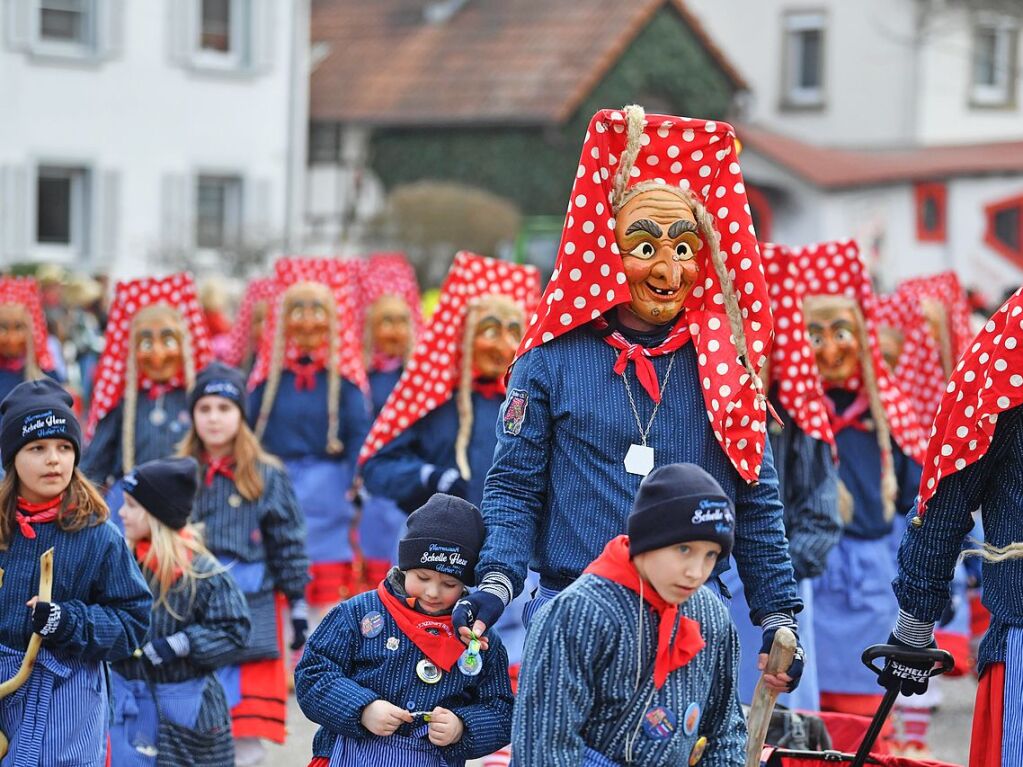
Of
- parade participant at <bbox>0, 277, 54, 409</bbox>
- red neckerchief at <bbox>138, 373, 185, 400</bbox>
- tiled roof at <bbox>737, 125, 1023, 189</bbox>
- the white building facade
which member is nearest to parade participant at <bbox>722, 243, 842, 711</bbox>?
red neckerchief at <bbox>138, 373, 185, 400</bbox>

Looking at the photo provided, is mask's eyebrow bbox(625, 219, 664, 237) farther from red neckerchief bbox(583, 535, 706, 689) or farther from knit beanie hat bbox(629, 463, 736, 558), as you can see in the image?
red neckerchief bbox(583, 535, 706, 689)

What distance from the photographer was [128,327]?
9.38 meters

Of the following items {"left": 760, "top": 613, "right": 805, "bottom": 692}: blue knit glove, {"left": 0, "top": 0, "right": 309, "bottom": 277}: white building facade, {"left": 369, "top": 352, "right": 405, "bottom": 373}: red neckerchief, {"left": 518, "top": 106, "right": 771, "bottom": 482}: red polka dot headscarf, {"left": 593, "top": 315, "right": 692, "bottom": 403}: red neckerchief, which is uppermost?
{"left": 0, "top": 0, "right": 309, "bottom": 277}: white building facade

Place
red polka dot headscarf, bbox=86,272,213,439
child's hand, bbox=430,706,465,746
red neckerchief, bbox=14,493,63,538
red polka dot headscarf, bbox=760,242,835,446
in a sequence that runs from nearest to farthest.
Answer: child's hand, bbox=430,706,465,746 → red neckerchief, bbox=14,493,63,538 → red polka dot headscarf, bbox=760,242,835,446 → red polka dot headscarf, bbox=86,272,213,439

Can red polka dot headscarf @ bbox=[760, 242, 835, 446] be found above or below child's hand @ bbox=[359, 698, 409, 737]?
above

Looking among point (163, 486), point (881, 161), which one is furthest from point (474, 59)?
point (163, 486)

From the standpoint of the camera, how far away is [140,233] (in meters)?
27.7

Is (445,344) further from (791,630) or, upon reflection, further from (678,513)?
(678,513)

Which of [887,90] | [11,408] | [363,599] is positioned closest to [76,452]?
[11,408]

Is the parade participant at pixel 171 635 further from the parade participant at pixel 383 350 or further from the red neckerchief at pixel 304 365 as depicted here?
the red neckerchief at pixel 304 365

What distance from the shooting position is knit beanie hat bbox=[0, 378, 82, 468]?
571cm

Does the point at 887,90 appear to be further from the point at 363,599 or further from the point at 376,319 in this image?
the point at 363,599

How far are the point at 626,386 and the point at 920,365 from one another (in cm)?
554

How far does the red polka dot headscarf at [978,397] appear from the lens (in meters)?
4.77
